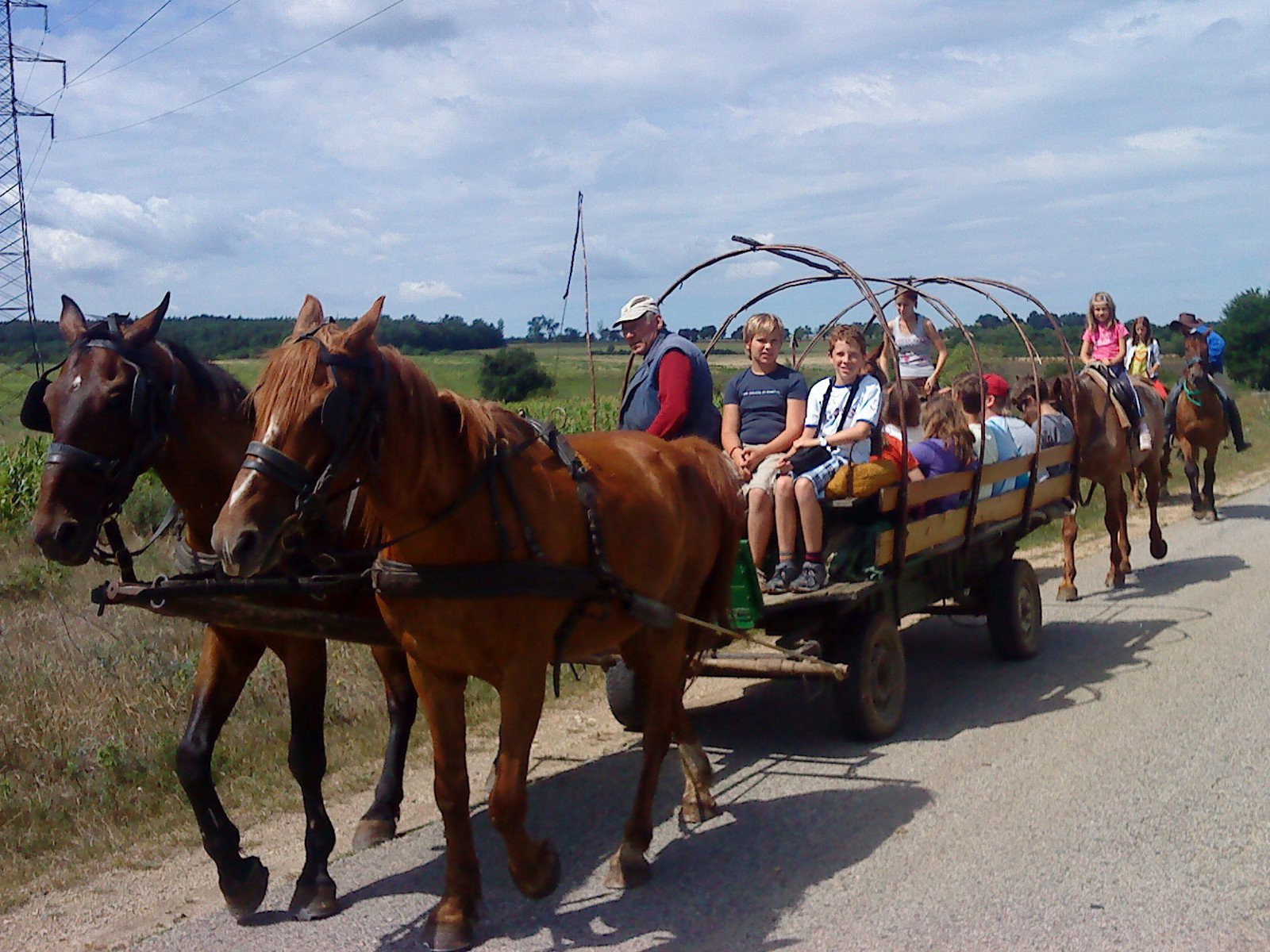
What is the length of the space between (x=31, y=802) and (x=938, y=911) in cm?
389

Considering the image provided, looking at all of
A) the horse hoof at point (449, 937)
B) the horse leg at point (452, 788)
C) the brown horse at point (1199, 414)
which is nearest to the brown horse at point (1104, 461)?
the brown horse at point (1199, 414)

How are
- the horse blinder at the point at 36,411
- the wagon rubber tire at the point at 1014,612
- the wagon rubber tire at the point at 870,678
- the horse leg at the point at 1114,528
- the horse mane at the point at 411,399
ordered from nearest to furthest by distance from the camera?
the horse mane at the point at 411,399 < the horse blinder at the point at 36,411 < the wagon rubber tire at the point at 870,678 < the wagon rubber tire at the point at 1014,612 < the horse leg at the point at 1114,528

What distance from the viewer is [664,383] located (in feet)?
19.9

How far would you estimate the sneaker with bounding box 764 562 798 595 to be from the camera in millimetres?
6156

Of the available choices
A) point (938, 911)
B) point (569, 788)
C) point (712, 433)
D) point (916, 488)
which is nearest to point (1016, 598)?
point (916, 488)

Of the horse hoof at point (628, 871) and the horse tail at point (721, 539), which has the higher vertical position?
the horse tail at point (721, 539)

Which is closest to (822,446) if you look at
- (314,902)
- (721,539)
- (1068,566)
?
(721,539)

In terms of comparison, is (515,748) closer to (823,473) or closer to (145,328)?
(145,328)

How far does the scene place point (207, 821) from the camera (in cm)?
432

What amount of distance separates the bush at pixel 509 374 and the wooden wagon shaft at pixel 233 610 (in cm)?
1998

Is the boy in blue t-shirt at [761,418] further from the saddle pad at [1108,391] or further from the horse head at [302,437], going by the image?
the saddle pad at [1108,391]

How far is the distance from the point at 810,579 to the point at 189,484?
308 centimetres

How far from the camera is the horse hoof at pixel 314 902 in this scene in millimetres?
4324

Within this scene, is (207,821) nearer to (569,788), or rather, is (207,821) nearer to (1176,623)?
(569,788)
